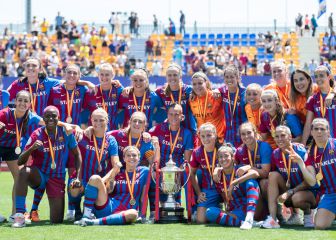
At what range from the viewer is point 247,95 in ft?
29.8

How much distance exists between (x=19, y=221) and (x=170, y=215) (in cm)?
156

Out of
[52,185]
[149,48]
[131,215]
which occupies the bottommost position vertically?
[131,215]

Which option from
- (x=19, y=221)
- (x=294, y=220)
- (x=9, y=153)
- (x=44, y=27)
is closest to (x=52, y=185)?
(x=19, y=221)

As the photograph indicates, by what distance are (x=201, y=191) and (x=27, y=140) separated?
2062 millimetres

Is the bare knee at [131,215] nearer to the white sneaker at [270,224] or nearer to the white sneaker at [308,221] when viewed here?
the white sneaker at [270,224]

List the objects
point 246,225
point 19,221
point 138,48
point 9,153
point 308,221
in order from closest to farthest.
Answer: point 246,225
point 19,221
point 308,221
point 9,153
point 138,48

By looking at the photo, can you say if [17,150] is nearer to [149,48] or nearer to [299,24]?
[149,48]

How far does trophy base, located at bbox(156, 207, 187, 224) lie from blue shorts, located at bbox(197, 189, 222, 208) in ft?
0.76

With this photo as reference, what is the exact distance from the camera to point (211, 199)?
28.3 ft

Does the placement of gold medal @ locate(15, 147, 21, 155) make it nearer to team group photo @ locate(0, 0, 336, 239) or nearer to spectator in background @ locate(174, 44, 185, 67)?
team group photo @ locate(0, 0, 336, 239)

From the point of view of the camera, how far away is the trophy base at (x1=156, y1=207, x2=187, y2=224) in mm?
8656

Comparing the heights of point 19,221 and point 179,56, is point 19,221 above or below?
below

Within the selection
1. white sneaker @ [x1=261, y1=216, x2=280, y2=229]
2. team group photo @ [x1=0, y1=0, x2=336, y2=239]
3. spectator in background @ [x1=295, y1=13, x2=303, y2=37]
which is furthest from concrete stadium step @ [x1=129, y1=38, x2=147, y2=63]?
white sneaker @ [x1=261, y1=216, x2=280, y2=229]

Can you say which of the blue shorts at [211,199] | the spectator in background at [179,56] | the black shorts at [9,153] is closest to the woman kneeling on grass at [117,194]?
the blue shorts at [211,199]
